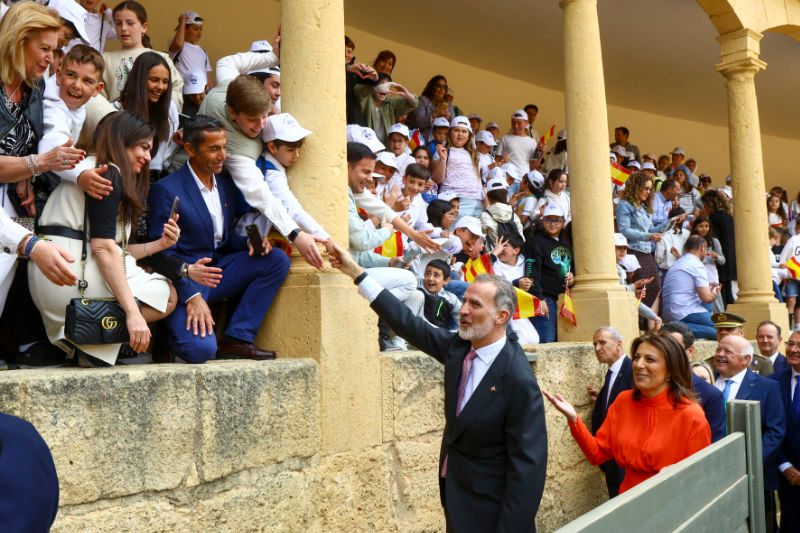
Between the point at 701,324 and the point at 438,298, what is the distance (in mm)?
4590

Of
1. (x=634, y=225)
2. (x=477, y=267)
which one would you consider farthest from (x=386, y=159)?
(x=634, y=225)

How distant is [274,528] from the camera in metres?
3.91

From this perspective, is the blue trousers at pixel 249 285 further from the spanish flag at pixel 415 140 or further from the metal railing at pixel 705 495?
the spanish flag at pixel 415 140

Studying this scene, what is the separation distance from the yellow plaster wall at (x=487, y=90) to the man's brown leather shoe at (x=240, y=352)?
6893mm

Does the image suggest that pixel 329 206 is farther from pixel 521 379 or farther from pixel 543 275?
pixel 543 275

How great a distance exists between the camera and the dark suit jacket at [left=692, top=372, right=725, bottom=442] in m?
5.10

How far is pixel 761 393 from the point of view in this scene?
5.89 metres

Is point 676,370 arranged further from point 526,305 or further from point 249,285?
point 526,305

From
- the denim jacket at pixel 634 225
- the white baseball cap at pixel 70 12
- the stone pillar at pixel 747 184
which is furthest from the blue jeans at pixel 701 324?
the white baseball cap at pixel 70 12

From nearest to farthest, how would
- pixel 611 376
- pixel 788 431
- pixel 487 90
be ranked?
pixel 788 431 → pixel 611 376 → pixel 487 90

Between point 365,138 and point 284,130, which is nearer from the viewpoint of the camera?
point 284,130

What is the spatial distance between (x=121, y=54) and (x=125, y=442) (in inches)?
119

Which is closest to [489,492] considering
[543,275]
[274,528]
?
[274,528]

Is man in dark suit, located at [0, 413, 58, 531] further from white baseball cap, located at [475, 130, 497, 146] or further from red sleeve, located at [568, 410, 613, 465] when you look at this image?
white baseball cap, located at [475, 130, 497, 146]
